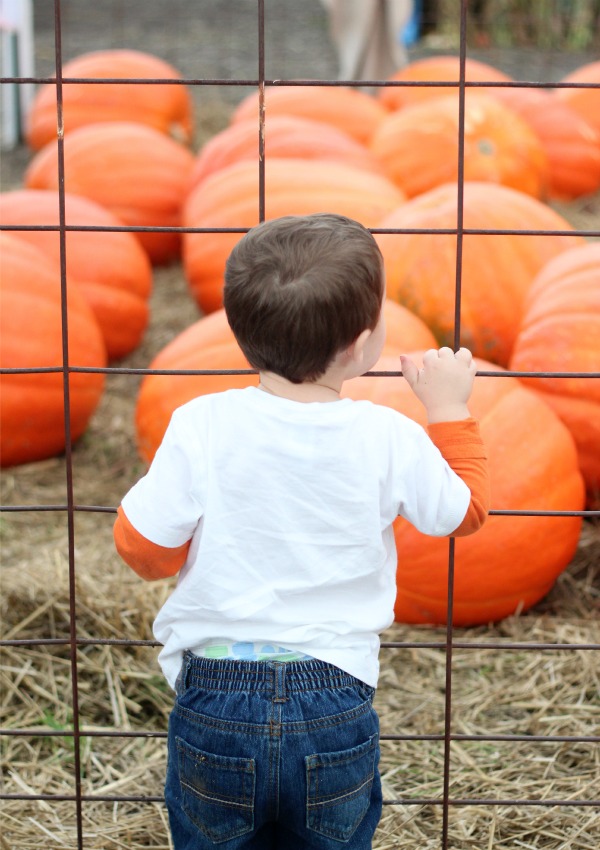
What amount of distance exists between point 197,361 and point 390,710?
1.23m

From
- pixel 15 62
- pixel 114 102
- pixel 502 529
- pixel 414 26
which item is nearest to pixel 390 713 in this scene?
pixel 502 529

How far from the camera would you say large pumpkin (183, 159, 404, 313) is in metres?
4.56

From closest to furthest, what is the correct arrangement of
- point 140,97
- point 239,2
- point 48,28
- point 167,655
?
point 167,655 < point 140,97 < point 48,28 < point 239,2

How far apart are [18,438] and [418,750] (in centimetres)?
195

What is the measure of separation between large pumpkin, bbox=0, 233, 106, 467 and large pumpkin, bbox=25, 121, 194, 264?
1.73m

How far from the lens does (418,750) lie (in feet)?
8.41

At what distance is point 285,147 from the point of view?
5.49 metres

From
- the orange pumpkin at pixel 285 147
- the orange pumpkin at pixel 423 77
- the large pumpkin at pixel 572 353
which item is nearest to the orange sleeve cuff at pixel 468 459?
the large pumpkin at pixel 572 353

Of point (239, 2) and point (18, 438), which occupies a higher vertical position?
point (239, 2)

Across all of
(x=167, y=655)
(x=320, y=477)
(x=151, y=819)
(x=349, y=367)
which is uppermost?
(x=349, y=367)

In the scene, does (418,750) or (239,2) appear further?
(239,2)

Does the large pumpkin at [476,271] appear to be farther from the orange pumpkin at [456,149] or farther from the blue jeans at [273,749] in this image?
the blue jeans at [273,749]

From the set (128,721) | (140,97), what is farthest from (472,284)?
(140,97)

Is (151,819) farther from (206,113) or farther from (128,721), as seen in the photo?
(206,113)
